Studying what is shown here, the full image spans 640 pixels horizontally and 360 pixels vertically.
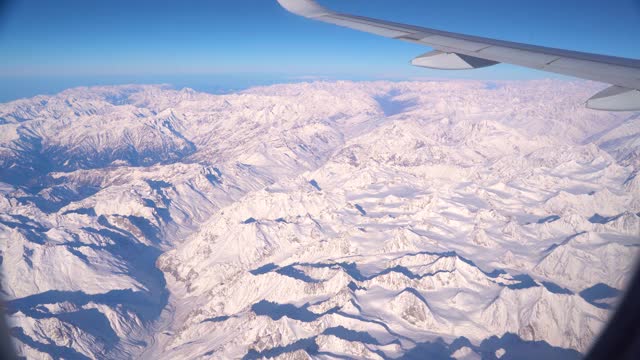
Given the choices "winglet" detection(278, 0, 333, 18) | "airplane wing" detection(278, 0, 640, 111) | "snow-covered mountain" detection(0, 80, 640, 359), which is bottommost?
"snow-covered mountain" detection(0, 80, 640, 359)

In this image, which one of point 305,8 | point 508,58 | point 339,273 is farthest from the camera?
point 339,273

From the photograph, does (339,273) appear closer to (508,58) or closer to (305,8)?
(305,8)

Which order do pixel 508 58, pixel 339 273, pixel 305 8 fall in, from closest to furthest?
pixel 508 58, pixel 305 8, pixel 339 273

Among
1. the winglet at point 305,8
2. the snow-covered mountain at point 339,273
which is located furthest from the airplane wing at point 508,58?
the snow-covered mountain at point 339,273

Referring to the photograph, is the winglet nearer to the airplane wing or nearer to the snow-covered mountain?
the airplane wing

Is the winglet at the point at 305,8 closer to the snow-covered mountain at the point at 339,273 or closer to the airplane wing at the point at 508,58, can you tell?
the airplane wing at the point at 508,58

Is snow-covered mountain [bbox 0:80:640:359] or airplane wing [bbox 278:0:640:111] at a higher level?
airplane wing [bbox 278:0:640:111]

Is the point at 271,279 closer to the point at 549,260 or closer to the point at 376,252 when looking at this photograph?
the point at 376,252

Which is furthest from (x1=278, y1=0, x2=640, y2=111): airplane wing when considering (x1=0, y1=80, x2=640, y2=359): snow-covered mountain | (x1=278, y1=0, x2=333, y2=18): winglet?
(x1=0, y1=80, x2=640, y2=359): snow-covered mountain

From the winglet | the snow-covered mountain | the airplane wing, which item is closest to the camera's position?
the airplane wing

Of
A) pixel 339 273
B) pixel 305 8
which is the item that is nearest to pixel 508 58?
pixel 305 8
